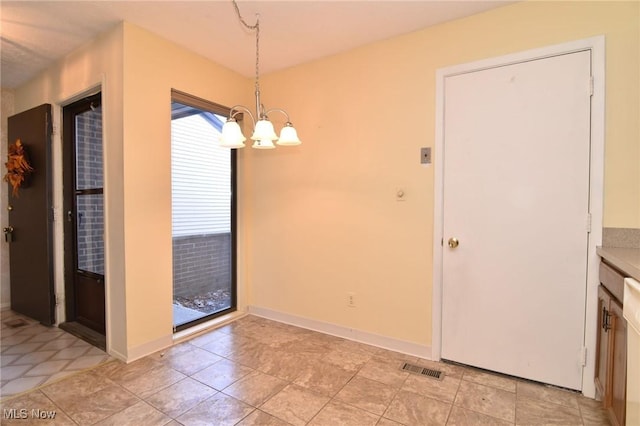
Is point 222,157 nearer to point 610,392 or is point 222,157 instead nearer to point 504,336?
point 504,336

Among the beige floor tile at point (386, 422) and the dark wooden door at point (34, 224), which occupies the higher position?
the dark wooden door at point (34, 224)

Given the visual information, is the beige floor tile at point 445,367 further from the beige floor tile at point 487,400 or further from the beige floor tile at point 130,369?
the beige floor tile at point 130,369

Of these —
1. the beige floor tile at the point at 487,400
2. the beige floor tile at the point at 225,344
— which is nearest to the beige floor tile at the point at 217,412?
the beige floor tile at the point at 225,344

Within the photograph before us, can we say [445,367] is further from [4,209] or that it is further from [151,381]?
[4,209]

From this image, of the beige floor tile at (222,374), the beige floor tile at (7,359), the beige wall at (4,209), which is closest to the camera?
the beige floor tile at (222,374)

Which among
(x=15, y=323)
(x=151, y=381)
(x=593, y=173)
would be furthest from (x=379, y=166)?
(x=15, y=323)

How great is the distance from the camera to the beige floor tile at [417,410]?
5.71 ft

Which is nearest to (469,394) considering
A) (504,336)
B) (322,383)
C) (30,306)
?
(504,336)

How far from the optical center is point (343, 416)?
177 centimetres

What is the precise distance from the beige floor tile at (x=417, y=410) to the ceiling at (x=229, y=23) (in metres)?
2.67

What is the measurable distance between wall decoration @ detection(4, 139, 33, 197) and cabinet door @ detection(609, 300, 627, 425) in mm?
4870

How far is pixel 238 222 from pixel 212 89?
4.67 feet

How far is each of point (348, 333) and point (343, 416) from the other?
106 centimetres

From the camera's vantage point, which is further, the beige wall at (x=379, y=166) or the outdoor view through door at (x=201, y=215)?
the outdoor view through door at (x=201, y=215)
